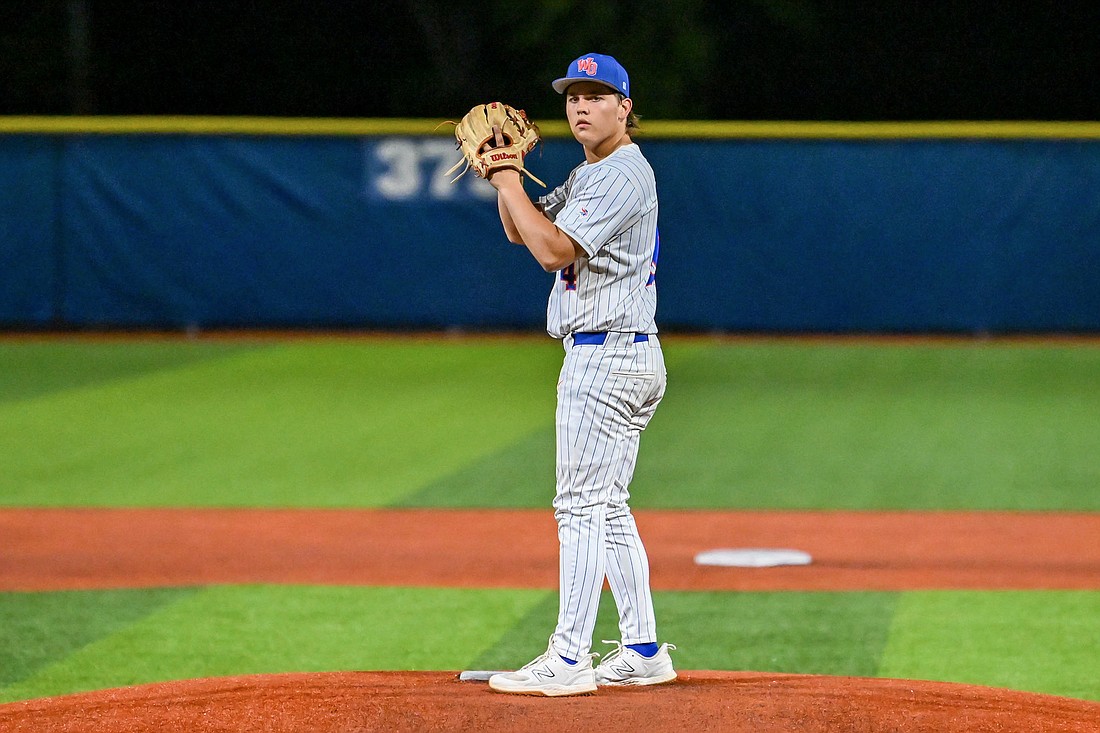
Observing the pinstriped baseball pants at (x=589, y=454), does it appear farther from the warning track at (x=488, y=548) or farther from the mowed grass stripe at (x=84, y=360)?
the mowed grass stripe at (x=84, y=360)

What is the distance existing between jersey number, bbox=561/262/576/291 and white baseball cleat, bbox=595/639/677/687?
1165 mm

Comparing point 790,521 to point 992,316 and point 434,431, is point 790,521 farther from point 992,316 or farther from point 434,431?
point 992,316

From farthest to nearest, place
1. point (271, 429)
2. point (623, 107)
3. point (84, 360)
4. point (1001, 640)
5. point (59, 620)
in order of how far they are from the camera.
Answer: point (84, 360) → point (271, 429) → point (59, 620) → point (1001, 640) → point (623, 107)

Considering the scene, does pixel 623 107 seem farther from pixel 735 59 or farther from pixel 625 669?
pixel 735 59

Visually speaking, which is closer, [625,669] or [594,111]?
[594,111]

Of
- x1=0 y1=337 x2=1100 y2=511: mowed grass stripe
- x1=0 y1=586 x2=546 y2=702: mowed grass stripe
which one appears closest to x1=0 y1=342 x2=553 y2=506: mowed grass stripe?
x1=0 y1=337 x2=1100 y2=511: mowed grass stripe

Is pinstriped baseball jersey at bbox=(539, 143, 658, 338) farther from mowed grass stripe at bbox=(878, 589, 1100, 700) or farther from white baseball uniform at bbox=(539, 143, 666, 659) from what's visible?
mowed grass stripe at bbox=(878, 589, 1100, 700)

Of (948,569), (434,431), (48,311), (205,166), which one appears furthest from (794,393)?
(48,311)

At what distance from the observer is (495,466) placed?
1134cm

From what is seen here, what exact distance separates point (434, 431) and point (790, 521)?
415 centimetres

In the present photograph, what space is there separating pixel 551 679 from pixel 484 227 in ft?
47.8

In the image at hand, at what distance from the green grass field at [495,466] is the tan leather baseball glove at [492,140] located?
2.18m

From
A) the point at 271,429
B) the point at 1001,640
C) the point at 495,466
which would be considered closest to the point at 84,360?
the point at 271,429

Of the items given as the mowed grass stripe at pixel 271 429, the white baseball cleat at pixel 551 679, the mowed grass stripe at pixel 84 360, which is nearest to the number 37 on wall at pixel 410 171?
the mowed grass stripe at pixel 271 429
